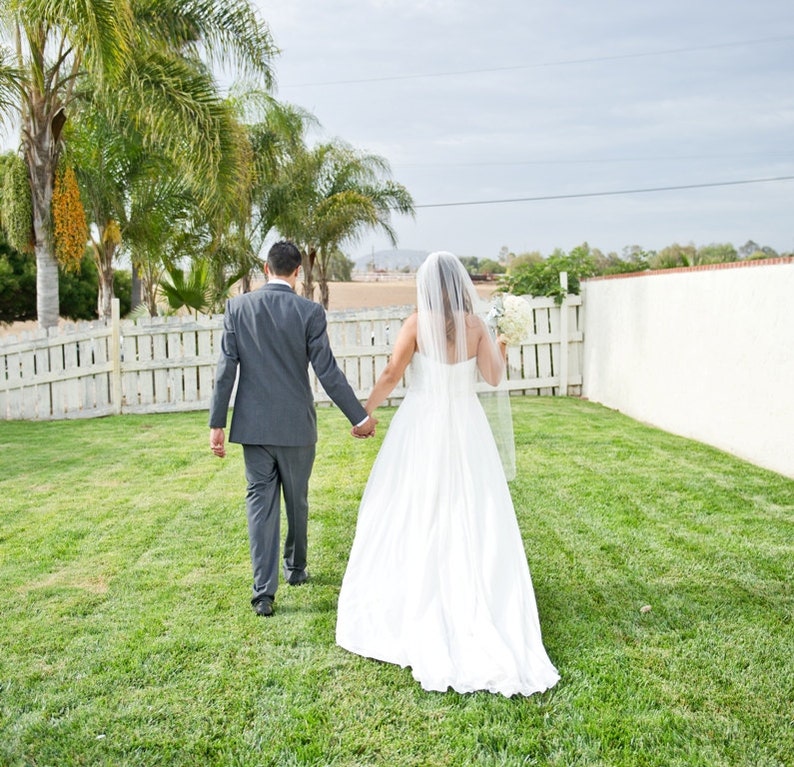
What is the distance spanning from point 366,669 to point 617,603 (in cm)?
151

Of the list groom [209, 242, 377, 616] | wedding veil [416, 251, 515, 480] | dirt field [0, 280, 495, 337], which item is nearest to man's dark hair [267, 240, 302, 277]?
groom [209, 242, 377, 616]

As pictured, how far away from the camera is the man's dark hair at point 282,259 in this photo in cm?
465

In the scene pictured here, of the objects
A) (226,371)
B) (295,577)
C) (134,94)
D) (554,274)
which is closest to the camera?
(226,371)

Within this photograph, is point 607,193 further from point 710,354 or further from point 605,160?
point 710,354

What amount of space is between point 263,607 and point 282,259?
73.4 inches

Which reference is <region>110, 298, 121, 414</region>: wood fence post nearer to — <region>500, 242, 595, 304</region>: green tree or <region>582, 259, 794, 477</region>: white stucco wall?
<region>500, 242, 595, 304</region>: green tree

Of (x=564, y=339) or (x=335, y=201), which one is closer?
(x=564, y=339)

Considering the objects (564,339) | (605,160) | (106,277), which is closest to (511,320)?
(564,339)

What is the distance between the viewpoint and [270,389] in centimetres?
461

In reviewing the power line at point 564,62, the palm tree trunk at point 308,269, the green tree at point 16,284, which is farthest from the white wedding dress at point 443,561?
the power line at point 564,62

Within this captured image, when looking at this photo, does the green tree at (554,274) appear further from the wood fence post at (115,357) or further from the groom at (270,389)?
the groom at (270,389)

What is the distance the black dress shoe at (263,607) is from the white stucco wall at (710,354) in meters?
5.03

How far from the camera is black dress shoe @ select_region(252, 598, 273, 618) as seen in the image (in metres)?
4.46

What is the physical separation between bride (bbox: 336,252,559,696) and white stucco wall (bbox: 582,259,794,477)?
4031mm
